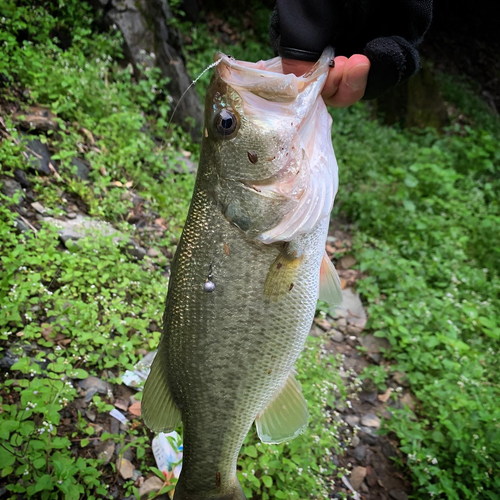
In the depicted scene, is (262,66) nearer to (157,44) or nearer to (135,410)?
(135,410)

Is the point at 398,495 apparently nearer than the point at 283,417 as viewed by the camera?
No

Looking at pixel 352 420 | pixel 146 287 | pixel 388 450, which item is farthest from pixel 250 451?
pixel 146 287

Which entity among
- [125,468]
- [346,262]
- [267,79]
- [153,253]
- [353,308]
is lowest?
[353,308]

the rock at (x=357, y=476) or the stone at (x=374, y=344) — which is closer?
the rock at (x=357, y=476)

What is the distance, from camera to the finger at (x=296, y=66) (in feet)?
6.05

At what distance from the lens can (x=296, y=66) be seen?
6.07 ft

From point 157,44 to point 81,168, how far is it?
113 inches

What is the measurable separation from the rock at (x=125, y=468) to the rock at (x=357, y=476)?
1.58m

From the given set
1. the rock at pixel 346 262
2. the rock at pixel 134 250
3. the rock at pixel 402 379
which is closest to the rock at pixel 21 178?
the rock at pixel 134 250

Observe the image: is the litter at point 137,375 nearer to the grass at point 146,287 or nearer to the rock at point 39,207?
the grass at point 146,287

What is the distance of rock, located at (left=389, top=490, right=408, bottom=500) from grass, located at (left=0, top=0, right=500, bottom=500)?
10 centimetres

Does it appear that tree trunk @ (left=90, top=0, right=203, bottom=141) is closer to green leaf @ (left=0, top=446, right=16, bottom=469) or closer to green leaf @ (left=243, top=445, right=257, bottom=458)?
green leaf @ (left=243, top=445, right=257, bottom=458)

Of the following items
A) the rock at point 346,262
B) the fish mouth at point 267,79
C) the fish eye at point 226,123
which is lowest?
the rock at point 346,262

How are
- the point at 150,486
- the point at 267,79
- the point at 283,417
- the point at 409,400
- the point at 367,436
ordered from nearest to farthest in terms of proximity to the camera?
1. the point at 267,79
2. the point at 283,417
3. the point at 150,486
4. the point at 367,436
5. the point at 409,400
